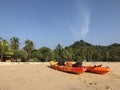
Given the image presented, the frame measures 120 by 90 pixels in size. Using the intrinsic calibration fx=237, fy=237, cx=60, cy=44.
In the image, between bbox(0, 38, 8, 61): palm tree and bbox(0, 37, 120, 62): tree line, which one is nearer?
bbox(0, 38, 8, 61): palm tree

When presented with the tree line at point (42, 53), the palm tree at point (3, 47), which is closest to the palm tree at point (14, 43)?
the tree line at point (42, 53)

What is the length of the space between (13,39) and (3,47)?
57.7ft

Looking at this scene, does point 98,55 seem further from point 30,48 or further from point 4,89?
point 4,89

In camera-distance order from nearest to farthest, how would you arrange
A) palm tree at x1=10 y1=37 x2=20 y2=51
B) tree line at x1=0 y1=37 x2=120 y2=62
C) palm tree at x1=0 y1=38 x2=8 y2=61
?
1. palm tree at x1=0 y1=38 x2=8 y2=61
2. tree line at x1=0 y1=37 x2=120 y2=62
3. palm tree at x1=10 y1=37 x2=20 y2=51

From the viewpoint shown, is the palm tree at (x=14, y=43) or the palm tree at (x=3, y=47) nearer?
the palm tree at (x=3, y=47)

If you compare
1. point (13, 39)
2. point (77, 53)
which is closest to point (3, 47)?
point (13, 39)

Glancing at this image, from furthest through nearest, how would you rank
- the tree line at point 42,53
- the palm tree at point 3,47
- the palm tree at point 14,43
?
the palm tree at point 14,43
the tree line at point 42,53
the palm tree at point 3,47

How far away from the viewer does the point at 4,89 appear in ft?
51.1

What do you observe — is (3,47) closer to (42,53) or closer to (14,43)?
(14,43)

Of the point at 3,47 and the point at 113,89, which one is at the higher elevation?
the point at 3,47

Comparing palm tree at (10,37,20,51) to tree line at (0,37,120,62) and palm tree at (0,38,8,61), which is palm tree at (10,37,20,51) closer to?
tree line at (0,37,120,62)

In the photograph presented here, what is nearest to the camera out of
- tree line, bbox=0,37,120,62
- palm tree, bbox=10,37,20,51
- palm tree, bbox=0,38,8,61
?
palm tree, bbox=0,38,8,61

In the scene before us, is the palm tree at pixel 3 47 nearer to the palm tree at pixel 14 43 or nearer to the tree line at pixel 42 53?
the tree line at pixel 42 53

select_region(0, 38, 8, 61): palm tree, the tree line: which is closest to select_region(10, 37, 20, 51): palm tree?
the tree line
